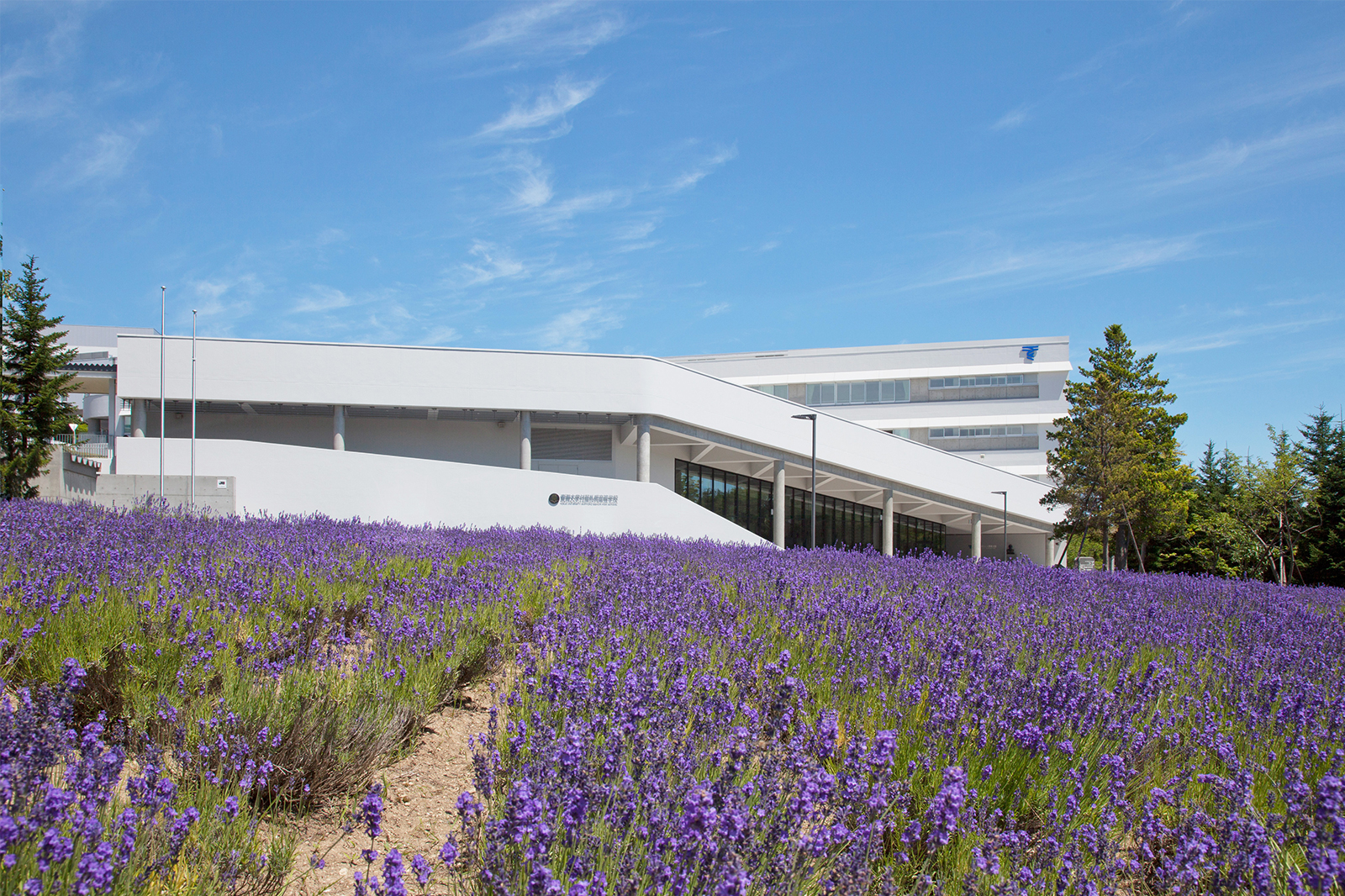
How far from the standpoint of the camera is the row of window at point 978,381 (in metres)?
44.8

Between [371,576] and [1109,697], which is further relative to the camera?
[371,576]

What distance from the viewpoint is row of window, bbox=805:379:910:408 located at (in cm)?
4581

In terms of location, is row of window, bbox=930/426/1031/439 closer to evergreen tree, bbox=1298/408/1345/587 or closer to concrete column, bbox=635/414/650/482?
evergreen tree, bbox=1298/408/1345/587

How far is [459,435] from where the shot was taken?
25016mm

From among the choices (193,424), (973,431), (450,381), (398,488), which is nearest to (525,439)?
(450,381)

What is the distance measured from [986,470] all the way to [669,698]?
31.8m

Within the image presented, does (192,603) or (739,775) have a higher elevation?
(192,603)

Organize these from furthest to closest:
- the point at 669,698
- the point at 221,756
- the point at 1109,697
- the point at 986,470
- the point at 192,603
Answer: the point at 986,470, the point at 192,603, the point at 1109,697, the point at 669,698, the point at 221,756

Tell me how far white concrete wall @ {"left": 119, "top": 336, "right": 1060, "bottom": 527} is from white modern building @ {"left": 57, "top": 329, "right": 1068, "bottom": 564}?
48 millimetres

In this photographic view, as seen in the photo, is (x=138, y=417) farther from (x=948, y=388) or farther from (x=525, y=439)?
(x=948, y=388)

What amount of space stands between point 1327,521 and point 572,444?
2962 centimetres

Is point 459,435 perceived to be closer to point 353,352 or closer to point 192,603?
point 353,352

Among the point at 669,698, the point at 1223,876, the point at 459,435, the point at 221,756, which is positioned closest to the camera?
the point at 1223,876

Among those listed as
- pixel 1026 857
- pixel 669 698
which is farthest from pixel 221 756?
pixel 1026 857
